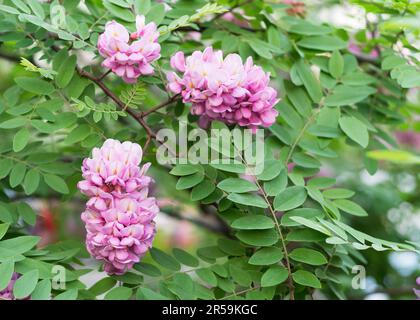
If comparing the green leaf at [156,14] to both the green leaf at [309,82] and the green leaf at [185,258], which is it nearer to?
the green leaf at [309,82]

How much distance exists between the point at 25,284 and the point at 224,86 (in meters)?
0.39

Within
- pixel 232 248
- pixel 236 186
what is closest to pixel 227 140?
pixel 236 186

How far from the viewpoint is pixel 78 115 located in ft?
3.28

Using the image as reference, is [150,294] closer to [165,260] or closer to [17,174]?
[165,260]

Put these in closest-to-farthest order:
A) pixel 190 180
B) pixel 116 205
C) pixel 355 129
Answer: pixel 116 205, pixel 190 180, pixel 355 129

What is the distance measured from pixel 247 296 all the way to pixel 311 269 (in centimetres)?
14

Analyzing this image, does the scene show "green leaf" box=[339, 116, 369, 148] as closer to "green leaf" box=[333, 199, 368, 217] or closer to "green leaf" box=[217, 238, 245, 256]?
"green leaf" box=[333, 199, 368, 217]

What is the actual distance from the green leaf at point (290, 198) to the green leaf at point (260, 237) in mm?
39

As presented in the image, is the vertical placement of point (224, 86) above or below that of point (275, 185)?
above

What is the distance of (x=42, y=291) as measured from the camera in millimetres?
905

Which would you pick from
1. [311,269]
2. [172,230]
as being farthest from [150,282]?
[172,230]

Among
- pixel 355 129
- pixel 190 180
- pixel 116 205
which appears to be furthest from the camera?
pixel 355 129

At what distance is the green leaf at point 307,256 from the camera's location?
0.98m
